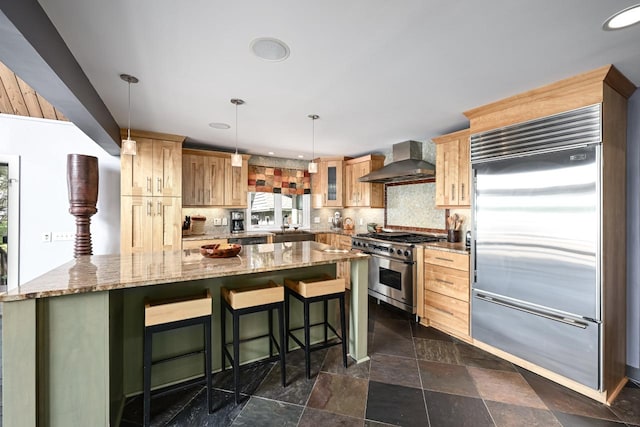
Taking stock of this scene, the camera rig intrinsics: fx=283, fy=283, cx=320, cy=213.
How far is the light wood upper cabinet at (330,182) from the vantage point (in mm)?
5180

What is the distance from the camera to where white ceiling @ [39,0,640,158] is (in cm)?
144

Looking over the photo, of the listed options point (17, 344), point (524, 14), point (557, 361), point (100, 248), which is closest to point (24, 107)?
point (100, 248)

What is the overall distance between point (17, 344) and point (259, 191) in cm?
393

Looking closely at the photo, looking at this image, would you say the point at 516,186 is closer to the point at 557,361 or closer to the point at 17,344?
the point at 557,361

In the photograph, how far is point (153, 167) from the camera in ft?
12.3

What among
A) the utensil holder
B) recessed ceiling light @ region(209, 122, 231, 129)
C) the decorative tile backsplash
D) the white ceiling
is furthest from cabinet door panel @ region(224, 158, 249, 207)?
the utensil holder

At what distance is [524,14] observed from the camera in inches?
57.2

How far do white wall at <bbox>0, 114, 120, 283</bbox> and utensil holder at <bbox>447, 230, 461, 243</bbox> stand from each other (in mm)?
4588

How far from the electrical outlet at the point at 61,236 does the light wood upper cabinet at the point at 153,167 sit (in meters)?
0.82

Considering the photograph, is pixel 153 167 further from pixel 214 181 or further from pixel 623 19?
pixel 623 19

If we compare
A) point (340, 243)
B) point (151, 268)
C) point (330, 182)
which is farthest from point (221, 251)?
point (330, 182)

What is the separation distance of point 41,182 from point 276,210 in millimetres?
3288

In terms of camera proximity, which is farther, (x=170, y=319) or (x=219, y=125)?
(x=219, y=125)

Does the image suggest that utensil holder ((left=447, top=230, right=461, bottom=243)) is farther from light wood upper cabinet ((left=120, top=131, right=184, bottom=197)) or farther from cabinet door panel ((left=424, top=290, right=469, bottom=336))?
light wood upper cabinet ((left=120, top=131, right=184, bottom=197))
